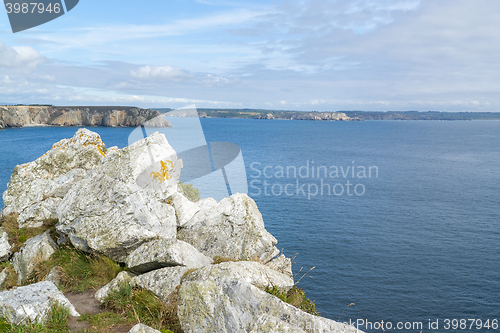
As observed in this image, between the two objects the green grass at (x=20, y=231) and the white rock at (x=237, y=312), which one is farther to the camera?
the green grass at (x=20, y=231)

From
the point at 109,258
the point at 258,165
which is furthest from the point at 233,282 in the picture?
the point at 258,165

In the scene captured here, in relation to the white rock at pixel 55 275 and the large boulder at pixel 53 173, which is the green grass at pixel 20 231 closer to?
the large boulder at pixel 53 173

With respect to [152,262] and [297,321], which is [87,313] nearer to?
[152,262]

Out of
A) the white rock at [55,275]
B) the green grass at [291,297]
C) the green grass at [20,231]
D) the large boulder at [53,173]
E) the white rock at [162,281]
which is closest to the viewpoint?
the green grass at [291,297]

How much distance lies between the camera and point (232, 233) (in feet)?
37.4

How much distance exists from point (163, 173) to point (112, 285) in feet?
14.2

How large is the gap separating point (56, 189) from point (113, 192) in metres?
6.70

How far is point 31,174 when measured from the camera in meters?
17.4

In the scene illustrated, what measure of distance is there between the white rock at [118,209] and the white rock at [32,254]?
125cm

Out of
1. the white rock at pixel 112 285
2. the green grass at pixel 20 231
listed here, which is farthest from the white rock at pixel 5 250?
the white rock at pixel 112 285

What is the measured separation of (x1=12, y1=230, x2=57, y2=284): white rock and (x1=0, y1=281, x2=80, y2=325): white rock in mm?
4450

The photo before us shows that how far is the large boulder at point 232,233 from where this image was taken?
438 inches

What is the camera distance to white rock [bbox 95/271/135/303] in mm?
9141

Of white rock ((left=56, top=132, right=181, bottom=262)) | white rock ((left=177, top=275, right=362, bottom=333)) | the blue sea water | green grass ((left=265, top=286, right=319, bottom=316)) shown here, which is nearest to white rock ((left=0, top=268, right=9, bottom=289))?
white rock ((left=56, top=132, right=181, bottom=262))
